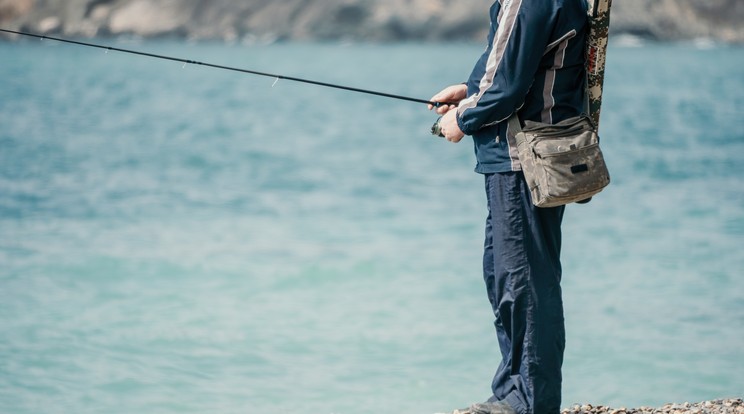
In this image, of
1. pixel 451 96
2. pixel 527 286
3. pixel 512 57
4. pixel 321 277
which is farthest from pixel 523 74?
pixel 321 277

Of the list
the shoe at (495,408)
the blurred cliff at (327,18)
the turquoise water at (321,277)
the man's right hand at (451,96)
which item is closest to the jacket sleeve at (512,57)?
the man's right hand at (451,96)

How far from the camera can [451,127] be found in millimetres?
3480

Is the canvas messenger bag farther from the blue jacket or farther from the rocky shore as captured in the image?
the rocky shore

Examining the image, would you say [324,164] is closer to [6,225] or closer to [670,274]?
[6,225]

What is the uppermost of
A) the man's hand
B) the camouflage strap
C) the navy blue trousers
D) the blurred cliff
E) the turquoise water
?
the blurred cliff

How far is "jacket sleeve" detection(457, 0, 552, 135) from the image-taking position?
126 inches

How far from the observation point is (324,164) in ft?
60.6

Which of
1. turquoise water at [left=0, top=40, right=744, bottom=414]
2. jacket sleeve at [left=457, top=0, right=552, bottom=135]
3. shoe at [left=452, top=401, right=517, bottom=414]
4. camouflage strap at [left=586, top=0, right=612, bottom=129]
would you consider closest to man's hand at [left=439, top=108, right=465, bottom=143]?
jacket sleeve at [left=457, top=0, right=552, bottom=135]

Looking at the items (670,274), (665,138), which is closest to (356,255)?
(670,274)

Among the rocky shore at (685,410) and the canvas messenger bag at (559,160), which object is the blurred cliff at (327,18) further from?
the canvas messenger bag at (559,160)

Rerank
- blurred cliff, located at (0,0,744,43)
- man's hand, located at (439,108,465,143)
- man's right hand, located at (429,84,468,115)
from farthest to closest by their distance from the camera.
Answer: blurred cliff, located at (0,0,744,43) < man's right hand, located at (429,84,468,115) < man's hand, located at (439,108,465,143)

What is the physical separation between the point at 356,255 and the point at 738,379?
15.7ft

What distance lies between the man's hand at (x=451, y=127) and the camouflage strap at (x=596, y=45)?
449mm

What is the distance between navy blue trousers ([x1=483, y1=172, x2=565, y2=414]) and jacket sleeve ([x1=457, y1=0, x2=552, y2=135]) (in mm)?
229
